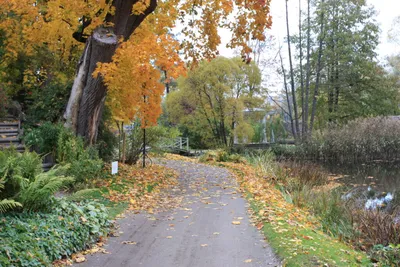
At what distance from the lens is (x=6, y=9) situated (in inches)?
546

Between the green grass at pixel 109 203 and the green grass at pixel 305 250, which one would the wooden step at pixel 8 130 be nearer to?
the green grass at pixel 109 203

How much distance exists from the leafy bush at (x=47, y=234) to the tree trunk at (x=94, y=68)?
5.51m

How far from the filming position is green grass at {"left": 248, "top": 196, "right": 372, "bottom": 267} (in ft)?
17.3

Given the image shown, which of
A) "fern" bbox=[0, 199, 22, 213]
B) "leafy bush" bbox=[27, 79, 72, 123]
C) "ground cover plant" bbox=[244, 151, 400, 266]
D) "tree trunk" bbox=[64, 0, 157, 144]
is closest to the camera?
"fern" bbox=[0, 199, 22, 213]

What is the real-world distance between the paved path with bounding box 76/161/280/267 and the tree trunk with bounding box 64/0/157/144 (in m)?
4.12

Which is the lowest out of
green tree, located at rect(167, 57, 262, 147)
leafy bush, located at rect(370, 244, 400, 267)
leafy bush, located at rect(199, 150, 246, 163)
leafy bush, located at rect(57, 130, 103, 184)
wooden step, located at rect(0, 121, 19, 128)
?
leafy bush, located at rect(370, 244, 400, 267)

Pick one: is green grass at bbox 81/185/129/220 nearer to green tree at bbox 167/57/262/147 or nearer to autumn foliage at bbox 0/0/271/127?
autumn foliage at bbox 0/0/271/127

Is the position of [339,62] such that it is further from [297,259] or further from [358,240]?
[297,259]

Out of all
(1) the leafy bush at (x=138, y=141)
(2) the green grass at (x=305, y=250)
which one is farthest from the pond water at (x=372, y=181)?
(1) the leafy bush at (x=138, y=141)

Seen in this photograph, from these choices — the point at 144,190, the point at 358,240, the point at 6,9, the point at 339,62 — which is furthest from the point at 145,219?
the point at 339,62

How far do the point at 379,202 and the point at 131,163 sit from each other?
9432mm

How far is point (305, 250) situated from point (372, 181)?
1370 cm

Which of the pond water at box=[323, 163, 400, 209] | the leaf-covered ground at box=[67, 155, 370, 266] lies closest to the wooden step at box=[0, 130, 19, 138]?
the leaf-covered ground at box=[67, 155, 370, 266]

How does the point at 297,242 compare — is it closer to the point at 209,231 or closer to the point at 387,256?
the point at 387,256
